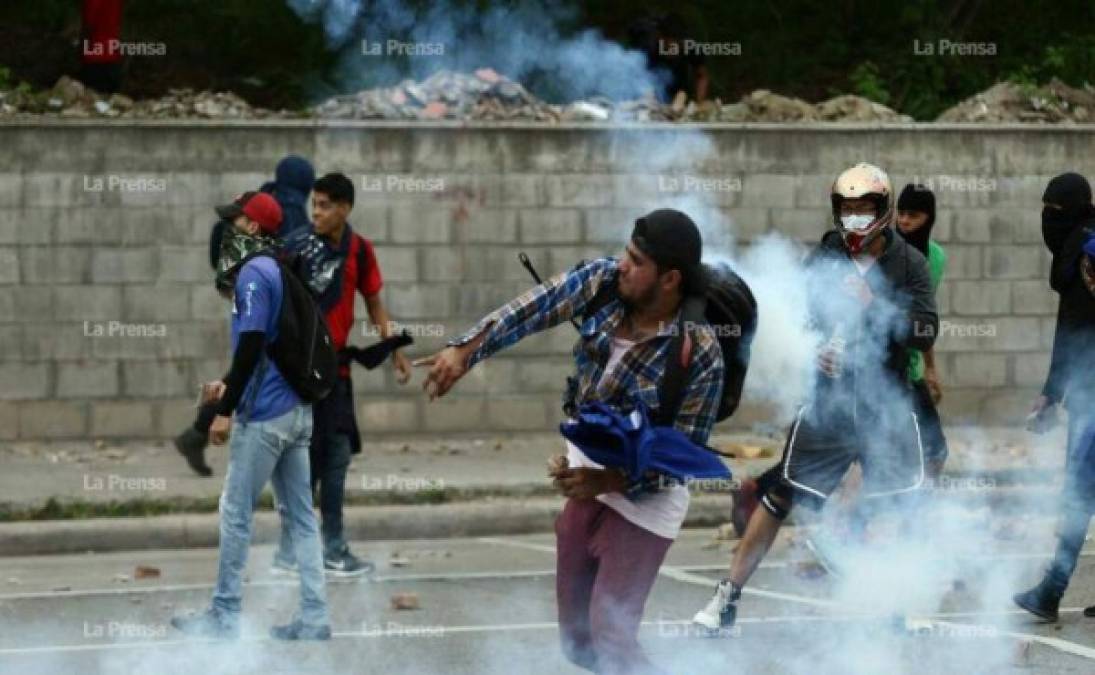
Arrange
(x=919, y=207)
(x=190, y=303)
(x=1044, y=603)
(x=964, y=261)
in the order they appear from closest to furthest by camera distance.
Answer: (x=1044, y=603) → (x=919, y=207) → (x=190, y=303) → (x=964, y=261)

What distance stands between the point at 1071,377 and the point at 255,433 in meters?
3.55

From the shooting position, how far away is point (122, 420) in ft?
51.7

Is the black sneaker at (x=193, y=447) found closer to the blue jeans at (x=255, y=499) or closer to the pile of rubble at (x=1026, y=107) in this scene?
the blue jeans at (x=255, y=499)

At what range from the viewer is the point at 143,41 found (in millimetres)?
18672

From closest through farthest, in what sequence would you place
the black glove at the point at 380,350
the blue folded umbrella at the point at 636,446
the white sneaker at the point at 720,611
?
1. the blue folded umbrella at the point at 636,446
2. the white sneaker at the point at 720,611
3. the black glove at the point at 380,350

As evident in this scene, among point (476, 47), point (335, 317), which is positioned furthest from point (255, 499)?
point (476, 47)

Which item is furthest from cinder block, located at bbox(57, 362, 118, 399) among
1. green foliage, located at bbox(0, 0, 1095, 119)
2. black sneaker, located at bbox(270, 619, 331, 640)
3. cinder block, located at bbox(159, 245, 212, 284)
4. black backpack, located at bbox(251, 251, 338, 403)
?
black backpack, located at bbox(251, 251, 338, 403)

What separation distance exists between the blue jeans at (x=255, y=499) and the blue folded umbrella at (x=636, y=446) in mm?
2606

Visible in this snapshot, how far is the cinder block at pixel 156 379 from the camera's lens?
15.8 metres

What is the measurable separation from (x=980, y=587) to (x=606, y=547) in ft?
14.2

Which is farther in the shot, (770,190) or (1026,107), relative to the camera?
(1026,107)

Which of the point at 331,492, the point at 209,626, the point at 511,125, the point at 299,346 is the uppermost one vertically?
the point at 511,125

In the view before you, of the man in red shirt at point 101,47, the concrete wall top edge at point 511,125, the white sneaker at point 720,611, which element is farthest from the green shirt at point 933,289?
the man in red shirt at point 101,47

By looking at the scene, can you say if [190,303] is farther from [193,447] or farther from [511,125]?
[511,125]
